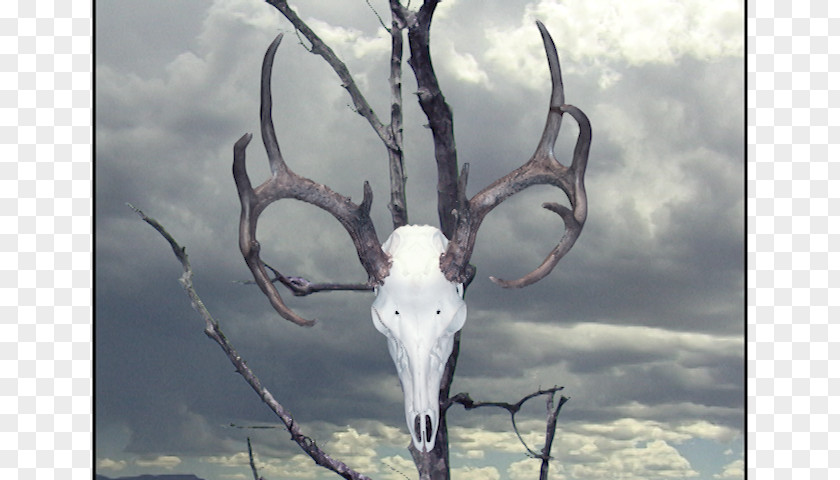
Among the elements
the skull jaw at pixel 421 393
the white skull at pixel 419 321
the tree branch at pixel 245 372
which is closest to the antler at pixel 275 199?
the white skull at pixel 419 321

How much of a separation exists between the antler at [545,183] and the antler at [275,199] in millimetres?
447

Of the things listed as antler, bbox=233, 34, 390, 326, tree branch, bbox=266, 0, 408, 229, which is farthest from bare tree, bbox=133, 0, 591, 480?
tree branch, bbox=266, 0, 408, 229

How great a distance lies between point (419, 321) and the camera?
5004 mm

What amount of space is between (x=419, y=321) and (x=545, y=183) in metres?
1.15

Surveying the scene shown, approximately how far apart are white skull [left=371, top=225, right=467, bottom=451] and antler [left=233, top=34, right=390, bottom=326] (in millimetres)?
148

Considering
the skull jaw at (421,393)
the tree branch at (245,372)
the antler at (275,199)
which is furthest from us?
the tree branch at (245,372)

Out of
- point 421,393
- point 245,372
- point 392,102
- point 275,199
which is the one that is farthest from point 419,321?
point 392,102

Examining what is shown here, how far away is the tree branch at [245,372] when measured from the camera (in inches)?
238

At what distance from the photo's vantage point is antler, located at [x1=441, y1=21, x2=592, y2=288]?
5145 millimetres

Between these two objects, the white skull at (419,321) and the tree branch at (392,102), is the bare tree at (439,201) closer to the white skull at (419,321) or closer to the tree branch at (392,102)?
the white skull at (419,321)

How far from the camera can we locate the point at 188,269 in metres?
6.40

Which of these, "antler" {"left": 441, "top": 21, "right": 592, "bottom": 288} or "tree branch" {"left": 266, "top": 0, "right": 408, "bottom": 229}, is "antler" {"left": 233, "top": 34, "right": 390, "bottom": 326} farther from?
"tree branch" {"left": 266, "top": 0, "right": 408, "bottom": 229}

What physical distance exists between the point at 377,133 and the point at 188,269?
1.67 metres

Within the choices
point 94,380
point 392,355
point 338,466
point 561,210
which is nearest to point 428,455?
point 338,466
